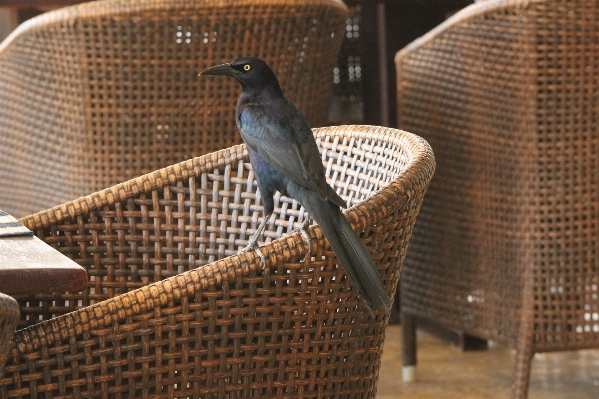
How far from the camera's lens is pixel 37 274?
0.80 meters

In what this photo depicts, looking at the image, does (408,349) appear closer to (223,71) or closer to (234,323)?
(223,71)

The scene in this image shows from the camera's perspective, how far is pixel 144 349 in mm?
906

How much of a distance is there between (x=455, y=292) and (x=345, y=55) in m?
0.89

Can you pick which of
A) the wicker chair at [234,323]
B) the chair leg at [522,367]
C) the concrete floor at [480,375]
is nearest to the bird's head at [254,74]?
the wicker chair at [234,323]

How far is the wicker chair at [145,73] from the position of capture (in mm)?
1687

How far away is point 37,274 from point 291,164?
0.34m

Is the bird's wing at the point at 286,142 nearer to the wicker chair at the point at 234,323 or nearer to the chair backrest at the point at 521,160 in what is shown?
the wicker chair at the point at 234,323

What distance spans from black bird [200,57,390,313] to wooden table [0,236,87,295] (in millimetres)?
211

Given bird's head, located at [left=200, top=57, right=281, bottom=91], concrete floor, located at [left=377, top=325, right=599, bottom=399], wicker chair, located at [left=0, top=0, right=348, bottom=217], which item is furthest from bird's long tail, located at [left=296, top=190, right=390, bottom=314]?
concrete floor, located at [left=377, top=325, right=599, bottom=399]

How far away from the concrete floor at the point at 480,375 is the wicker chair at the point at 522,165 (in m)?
0.24

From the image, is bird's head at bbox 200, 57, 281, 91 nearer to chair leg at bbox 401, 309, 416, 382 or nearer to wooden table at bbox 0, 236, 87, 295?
wooden table at bbox 0, 236, 87, 295

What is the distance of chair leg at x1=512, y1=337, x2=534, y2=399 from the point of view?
5.78 ft

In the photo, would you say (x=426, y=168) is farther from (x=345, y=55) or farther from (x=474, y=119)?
(x=345, y=55)

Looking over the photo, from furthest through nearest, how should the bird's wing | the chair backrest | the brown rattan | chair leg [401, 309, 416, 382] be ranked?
chair leg [401, 309, 416, 382] → the chair backrest → the bird's wing → the brown rattan
